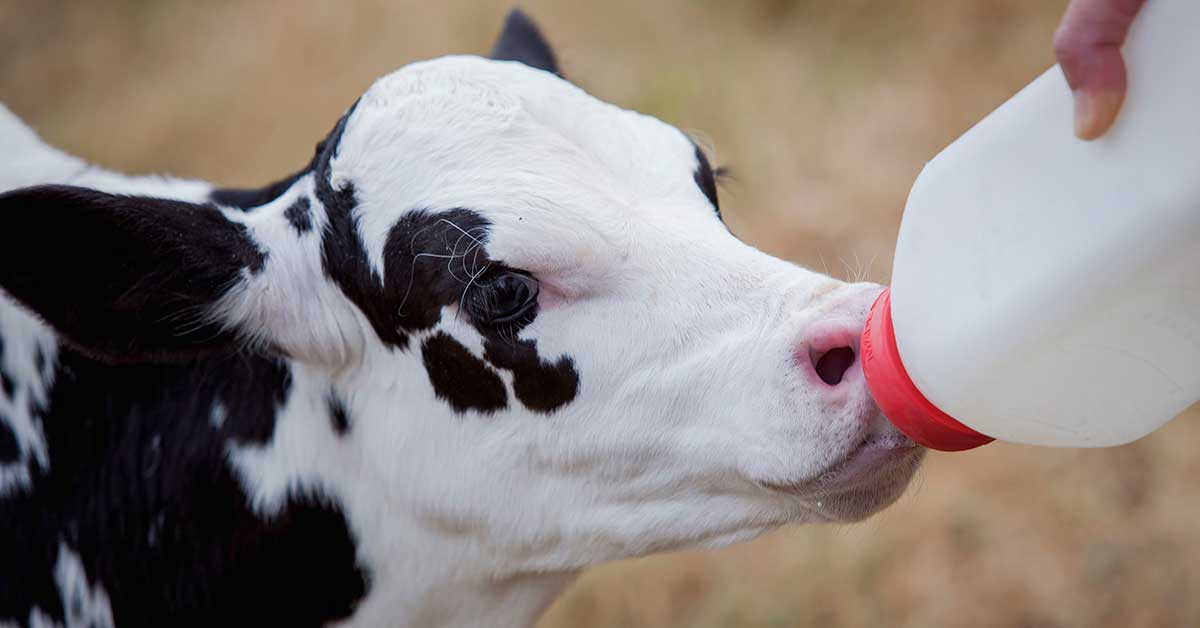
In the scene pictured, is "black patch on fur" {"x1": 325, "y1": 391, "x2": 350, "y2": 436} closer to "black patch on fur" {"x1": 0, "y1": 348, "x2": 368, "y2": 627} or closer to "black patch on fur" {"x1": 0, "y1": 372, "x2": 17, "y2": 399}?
"black patch on fur" {"x1": 0, "y1": 348, "x2": 368, "y2": 627}

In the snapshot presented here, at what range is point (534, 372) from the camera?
5.80 ft

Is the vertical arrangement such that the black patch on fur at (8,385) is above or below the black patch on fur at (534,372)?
above

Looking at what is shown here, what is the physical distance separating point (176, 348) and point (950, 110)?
13.3ft

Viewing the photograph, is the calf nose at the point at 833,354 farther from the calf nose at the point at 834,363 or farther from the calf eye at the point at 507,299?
the calf eye at the point at 507,299

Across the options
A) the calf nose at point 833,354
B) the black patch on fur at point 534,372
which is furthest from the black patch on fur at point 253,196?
the calf nose at point 833,354

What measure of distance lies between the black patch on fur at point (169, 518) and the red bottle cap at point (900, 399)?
40.3 inches

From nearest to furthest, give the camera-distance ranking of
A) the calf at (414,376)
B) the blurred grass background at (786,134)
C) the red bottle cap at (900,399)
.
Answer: the red bottle cap at (900,399) → the calf at (414,376) → the blurred grass background at (786,134)

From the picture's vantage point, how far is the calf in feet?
5.43

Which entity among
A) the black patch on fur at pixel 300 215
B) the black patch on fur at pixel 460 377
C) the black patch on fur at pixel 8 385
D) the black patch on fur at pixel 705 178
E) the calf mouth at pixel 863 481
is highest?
the black patch on fur at pixel 300 215

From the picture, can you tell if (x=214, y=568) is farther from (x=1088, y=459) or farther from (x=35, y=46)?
(x=35, y=46)

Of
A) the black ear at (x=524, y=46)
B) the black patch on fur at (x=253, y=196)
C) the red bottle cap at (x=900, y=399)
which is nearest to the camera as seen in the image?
the red bottle cap at (x=900, y=399)

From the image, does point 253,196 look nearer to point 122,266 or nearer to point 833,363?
point 122,266

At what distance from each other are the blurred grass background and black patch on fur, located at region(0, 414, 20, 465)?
2074mm

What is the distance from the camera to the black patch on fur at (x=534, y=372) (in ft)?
5.77
